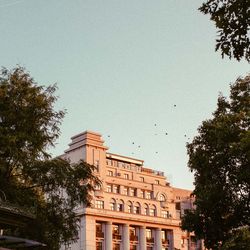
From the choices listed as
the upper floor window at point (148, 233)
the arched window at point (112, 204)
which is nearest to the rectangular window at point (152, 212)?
the upper floor window at point (148, 233)

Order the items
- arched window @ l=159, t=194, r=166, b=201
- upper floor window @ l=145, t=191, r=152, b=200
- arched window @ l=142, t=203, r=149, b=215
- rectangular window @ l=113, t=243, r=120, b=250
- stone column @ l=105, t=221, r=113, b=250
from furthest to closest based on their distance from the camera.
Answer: arched window @ l=159, t=194, r=166, b=201, upper floor window @ l=145, t=191, r=152, b=200, arched window @ l=142, t=203, r=149, b=215, rectangular window @ l=113, t=243, r=120, b=250, stone column @ l=105, t=221, r=113, b=250

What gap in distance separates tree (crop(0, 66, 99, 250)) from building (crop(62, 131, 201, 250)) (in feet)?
141

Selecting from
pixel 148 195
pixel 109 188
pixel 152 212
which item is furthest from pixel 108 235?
pixel 148 195

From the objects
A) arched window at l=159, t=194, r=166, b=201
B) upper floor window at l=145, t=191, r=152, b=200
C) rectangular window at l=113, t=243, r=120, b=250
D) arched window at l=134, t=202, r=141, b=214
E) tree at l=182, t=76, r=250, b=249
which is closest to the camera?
tree at l=182, t=76, r=250, b=249

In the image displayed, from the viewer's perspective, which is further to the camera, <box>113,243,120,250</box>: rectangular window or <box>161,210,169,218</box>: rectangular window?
<box>161,210,169,218</box>: rectangular window

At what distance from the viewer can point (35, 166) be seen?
28.7 meters

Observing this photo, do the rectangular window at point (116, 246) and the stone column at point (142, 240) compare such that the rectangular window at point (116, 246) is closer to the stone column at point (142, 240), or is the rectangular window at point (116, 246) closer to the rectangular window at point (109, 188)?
the stone column at point (142, 240)

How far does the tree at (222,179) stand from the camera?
109 ft

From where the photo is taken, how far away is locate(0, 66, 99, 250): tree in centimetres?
2823

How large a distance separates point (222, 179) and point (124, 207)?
46676 mm

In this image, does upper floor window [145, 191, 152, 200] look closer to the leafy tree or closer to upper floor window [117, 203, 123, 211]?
upper floor window [117, 203, 123, 211]

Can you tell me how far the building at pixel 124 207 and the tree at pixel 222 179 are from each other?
129 ft

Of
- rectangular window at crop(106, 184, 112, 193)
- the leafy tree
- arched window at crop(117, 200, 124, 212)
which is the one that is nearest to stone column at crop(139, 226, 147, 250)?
arched window at crop(117, 200, 124, 212)

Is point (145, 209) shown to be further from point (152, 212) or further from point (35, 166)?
point (35, 166)
